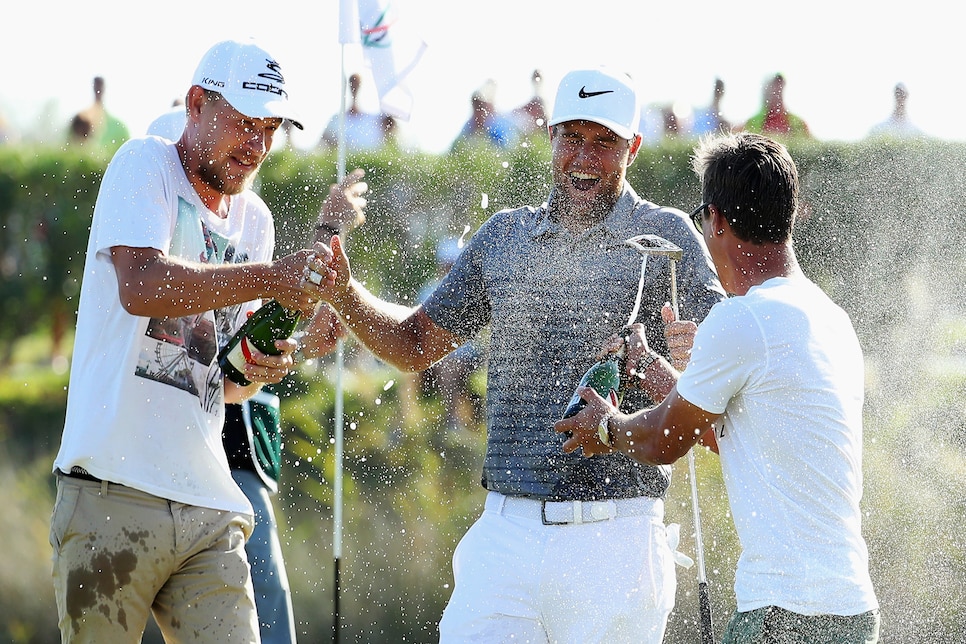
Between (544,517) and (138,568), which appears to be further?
(544,517)

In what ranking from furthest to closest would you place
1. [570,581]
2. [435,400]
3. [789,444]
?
[435,400] < [570,581] < [789,444]

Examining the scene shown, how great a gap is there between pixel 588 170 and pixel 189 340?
4.35 ft

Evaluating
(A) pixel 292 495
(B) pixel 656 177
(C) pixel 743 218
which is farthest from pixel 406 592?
(C) pixel 743 218

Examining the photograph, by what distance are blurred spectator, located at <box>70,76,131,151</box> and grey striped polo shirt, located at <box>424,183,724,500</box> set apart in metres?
5.16

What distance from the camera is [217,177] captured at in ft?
12.8

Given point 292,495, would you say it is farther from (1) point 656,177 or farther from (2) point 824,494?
(2) point 824,494

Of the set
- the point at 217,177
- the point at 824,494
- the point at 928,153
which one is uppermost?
the point at 928,153

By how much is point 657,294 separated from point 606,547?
30.3 inches

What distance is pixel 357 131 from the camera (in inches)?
319

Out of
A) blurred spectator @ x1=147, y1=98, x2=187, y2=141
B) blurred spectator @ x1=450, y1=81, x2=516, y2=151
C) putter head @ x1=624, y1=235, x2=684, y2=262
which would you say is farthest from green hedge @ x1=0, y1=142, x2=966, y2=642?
putter head @ x1=624, y1=235, x2=684, y2=262

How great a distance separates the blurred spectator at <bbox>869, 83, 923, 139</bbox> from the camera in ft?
24.0

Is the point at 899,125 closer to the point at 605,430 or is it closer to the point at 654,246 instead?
the point at 654,246

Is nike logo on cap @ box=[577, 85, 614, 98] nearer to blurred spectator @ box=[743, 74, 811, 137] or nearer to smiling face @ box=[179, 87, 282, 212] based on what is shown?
smiling face @ box=[179, 87, 282, 212]

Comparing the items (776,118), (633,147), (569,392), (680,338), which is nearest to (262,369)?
(569,392)
